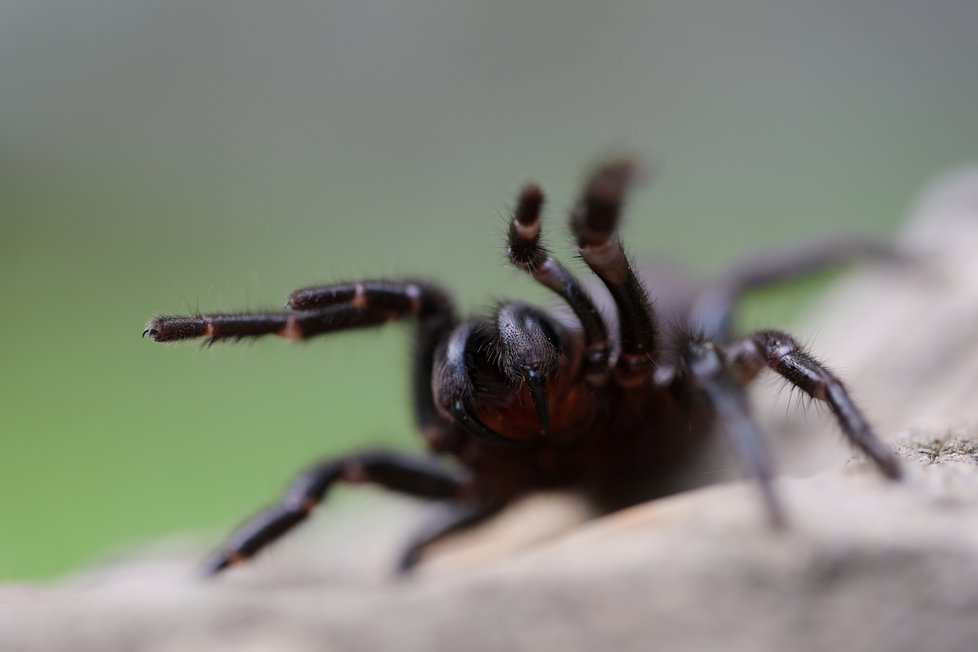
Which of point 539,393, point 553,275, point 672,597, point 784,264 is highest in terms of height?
point 784,264

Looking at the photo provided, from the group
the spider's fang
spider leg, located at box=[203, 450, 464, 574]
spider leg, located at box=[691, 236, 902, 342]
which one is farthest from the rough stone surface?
spider leg, located at box=[691, 236, 902, 342]

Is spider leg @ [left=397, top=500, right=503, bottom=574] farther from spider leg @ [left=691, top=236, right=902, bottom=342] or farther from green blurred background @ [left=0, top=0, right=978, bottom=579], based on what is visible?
green blurred background @ [left=0, top=0, right=978, bottom=579]

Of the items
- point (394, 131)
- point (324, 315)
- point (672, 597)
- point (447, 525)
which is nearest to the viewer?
point (672, 597)

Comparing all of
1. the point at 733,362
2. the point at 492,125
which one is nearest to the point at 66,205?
the point at 492,125

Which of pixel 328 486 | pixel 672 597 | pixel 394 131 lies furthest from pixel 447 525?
pixel 394 131

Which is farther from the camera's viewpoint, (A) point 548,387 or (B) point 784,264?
(B) point 784,264

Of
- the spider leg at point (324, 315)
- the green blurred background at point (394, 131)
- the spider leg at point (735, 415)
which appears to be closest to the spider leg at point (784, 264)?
the spider leg at point (324, 315)

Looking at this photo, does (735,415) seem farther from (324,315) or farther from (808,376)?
(324,315)
